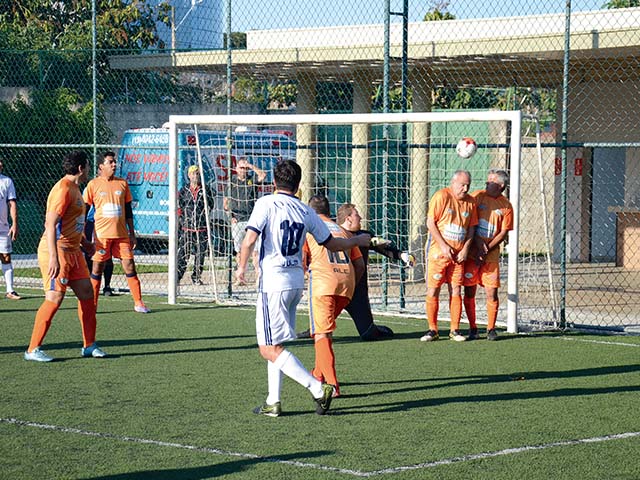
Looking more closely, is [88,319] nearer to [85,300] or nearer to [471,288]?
[85,300]

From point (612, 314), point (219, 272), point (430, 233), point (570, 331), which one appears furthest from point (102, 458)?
point (219, 272)

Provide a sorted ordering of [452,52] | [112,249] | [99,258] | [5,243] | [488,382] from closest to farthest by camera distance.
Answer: [488,382]
[99,258]
[112,249]
[5,243]
[452,52]

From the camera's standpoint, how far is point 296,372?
26.4 feet

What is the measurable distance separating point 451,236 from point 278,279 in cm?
431

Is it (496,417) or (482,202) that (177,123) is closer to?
(482,202)

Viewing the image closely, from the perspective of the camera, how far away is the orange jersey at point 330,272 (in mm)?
9055

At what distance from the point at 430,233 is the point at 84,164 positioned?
3.94 metres

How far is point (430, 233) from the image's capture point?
12148mm

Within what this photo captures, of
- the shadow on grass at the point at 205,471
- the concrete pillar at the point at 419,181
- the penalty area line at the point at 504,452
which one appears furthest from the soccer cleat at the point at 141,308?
the penalty area line at the point at 504,452

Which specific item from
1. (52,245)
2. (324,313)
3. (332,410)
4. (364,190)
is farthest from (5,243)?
(332,410)

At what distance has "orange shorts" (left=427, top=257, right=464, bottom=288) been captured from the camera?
475 inches

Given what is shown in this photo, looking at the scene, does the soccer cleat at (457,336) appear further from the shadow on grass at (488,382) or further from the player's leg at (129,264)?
the player's leg at (129,264)

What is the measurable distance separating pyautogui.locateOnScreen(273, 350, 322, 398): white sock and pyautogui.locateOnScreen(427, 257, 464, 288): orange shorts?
4.23m

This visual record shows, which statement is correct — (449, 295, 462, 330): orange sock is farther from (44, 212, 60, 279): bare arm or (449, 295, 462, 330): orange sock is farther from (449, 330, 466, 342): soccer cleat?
(44, 212, 60, 279): bare arm
